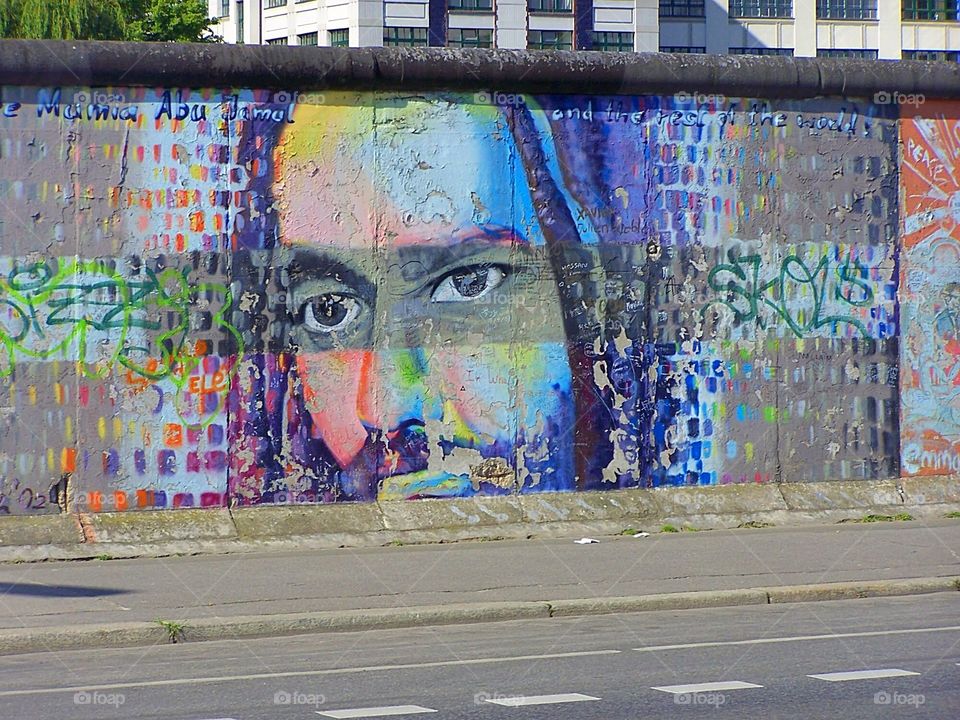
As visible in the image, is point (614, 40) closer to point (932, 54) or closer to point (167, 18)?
point (932, 54)

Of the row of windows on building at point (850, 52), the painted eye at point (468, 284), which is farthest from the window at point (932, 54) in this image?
the painted eye at point (468, 284)

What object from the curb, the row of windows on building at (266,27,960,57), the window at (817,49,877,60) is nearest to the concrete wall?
the curb

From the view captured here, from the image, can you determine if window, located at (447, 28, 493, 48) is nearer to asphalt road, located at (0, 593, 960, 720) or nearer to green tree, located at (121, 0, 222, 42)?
green tree, located at (121, 0, 222, 42)

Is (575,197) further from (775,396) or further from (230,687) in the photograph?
(230,687)

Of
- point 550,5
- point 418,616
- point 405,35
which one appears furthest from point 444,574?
point 550,5

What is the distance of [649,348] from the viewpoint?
13.6m

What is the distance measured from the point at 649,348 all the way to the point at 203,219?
4.38 metres

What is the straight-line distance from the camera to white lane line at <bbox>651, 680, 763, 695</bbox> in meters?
7.64
